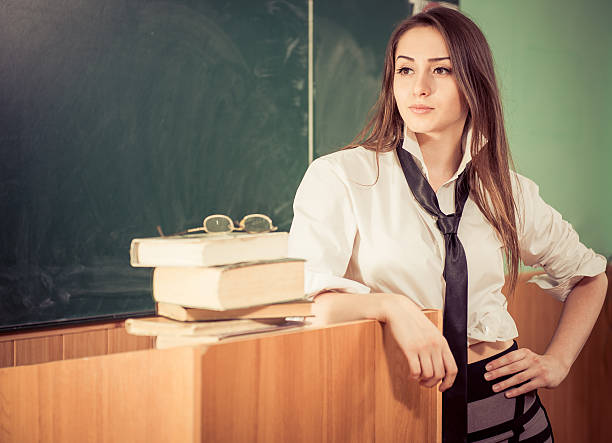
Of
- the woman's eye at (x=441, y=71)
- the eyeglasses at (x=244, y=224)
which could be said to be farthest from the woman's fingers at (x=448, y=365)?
the woman's eye at (x=441, y=71)

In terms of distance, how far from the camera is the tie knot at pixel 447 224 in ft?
5.11

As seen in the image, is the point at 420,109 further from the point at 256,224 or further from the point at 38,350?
the point at 38,350

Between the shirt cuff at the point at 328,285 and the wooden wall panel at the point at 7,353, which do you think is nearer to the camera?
the shirt cuff at the point at 328,285

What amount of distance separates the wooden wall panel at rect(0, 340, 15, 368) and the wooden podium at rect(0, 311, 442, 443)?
102cm

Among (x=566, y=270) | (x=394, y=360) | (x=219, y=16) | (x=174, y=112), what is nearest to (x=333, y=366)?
(x=394, y=360)

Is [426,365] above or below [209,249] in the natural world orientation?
below

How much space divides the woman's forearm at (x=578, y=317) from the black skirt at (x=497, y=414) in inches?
9.2

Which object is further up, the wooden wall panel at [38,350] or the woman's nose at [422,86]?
the woman's nose at [422,86]

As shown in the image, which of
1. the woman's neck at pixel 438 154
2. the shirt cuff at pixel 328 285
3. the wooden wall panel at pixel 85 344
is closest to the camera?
the shirt cuff at pixel 328 285

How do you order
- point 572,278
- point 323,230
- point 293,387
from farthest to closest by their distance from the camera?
point 572,278, point 323,230, point 293,387

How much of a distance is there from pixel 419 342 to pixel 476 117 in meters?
0.79

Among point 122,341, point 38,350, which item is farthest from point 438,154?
point 38,350

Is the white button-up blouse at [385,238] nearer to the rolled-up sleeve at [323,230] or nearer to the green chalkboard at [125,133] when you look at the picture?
the rolled-up sleeve at [323,230]

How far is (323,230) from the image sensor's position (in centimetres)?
143
